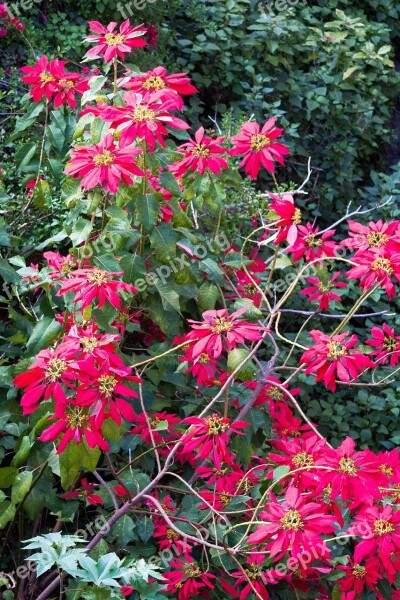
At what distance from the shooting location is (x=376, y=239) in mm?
2412

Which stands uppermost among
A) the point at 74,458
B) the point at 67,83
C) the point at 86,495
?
the point at 67,83

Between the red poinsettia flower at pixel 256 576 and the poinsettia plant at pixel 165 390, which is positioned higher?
the poinsettia plant at pixel 165 390

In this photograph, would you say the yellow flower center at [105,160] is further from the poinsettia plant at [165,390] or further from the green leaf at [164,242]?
the green leaf at [164,242]

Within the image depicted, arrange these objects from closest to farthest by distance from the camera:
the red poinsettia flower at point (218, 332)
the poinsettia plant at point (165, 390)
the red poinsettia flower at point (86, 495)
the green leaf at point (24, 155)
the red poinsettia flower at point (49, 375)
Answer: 1. the red poinsettia flower at point (49, 375)
2. the poinsettia plant at point (165, 390)
3. the red poinsettia flower at point (218, 332)
4. the red poinsettia flower at point (86, 495)
5. the green leaf at point (24, 155)

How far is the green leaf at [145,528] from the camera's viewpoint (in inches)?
95.3

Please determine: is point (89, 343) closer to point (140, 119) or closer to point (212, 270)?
point (140, 119)

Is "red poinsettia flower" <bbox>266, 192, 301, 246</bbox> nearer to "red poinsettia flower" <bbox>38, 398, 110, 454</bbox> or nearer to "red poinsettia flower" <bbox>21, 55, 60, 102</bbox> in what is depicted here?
"red poinsettia flower" <bbox>38, 398, 110, 454</bbox>

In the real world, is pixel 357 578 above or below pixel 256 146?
below

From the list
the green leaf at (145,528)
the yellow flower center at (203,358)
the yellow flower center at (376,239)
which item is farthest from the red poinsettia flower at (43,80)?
the green leaf at (145,528)

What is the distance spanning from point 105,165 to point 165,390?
2.81 ft

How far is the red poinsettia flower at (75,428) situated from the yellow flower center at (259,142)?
39.3 inches

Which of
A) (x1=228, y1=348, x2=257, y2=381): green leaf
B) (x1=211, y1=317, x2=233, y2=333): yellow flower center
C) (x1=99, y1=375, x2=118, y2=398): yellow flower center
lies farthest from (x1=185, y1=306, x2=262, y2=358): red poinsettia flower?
(x1=99, y1=375, x2=118, y2=398): yellow flower center

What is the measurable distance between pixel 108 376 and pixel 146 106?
2.35ft

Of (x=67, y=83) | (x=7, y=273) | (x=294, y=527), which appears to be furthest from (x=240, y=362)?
(x=67, y=83)
